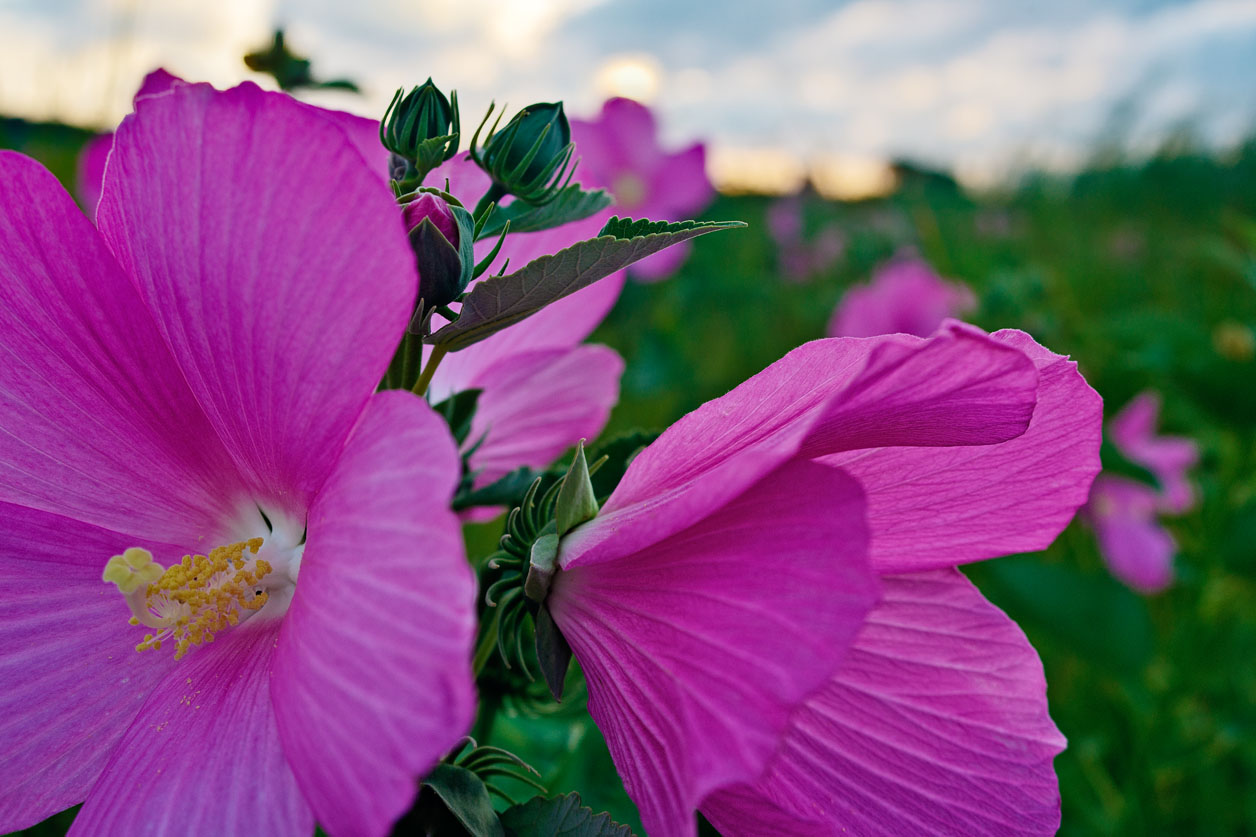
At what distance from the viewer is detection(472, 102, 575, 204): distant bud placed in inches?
19.6

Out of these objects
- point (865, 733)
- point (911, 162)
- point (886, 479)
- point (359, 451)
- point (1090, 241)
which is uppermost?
point (359, 451)

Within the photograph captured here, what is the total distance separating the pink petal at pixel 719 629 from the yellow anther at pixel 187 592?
15cm

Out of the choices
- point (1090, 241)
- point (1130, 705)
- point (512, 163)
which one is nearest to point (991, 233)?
point (1090, 241)

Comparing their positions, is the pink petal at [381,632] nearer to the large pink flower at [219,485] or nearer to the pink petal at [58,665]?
the large pink flower at [219,485]

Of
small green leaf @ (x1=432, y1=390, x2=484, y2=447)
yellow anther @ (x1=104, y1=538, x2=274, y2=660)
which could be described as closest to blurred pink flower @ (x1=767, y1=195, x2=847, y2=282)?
small green leaf @ (x1=432, y1=390, x2=484, y2=447)

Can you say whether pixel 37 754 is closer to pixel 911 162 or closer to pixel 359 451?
pixel 359 451

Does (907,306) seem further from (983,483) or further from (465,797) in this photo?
(465,797)

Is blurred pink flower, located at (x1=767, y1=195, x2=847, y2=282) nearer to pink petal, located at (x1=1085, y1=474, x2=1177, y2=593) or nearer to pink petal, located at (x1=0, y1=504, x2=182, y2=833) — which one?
pink petal, located at (x1=1085, y1=474, x2=1177, y2=593)

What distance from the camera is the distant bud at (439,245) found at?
0.40 m

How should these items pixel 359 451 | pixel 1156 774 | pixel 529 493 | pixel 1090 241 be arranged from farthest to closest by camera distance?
pixel 1090 241 → pixel 1156 774 → pixel 529 493 → pixel 359 451

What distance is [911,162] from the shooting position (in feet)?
21.7

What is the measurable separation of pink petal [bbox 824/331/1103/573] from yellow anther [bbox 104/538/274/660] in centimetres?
28

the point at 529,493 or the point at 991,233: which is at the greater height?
the point at 529,493

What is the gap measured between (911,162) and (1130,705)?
5.72 meters
